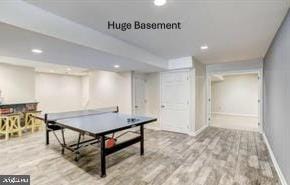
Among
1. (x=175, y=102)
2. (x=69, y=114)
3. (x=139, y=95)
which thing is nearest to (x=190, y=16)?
(x=175, y=102)

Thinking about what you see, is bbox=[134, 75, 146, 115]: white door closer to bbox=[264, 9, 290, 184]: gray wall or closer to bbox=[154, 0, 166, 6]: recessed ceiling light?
bbox=[154, 0, 166, 6]: recessed ceiling light

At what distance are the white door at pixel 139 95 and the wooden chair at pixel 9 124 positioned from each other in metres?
3.83

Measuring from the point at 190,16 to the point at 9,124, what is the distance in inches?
231

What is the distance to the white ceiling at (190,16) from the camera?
193 cm

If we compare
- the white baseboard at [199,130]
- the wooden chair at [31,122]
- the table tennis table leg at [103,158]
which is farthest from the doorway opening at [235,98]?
the wooden chair at [31,122]

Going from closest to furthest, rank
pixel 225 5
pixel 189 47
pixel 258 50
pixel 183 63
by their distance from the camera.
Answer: pixel 225 5 < pixel 189 47 < pixel 258 50 < pixel 183 63

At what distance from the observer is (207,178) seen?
248 cm

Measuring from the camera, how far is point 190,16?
7.34 feet

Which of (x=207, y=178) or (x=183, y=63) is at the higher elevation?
(x=183, y=63)

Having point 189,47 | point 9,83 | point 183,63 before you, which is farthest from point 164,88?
point 9,83

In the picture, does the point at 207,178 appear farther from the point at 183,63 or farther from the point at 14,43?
the point at 14,43

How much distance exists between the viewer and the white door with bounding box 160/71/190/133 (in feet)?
16.6

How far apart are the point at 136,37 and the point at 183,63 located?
88.6 inches

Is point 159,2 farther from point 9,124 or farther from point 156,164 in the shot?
point 9,124
